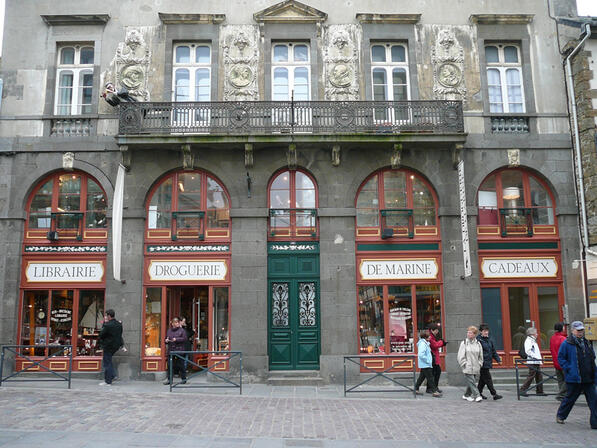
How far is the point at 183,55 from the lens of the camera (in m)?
15.8

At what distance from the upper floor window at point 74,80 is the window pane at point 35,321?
542cm

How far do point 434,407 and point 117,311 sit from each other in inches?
341

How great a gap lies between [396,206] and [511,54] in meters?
6.04

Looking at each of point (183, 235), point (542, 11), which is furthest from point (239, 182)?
point (542, 11)

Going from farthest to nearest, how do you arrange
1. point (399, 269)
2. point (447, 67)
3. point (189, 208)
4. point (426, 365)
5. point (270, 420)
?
point (447, 67) → point (189, 208) → point (399, 269) → point (426, 365) → point (270, 420)

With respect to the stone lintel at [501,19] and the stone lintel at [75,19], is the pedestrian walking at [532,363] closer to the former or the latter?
the stone lintel at [501,19]

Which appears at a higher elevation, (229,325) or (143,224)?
(143,224)

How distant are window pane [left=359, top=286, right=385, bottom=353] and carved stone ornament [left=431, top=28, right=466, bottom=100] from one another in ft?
19.8

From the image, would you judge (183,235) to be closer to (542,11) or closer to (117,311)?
(117,311)

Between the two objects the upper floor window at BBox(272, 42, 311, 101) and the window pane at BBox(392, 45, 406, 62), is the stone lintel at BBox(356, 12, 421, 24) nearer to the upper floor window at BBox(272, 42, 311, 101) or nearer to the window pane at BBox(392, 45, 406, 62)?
the window pane at BBox(392, 45, 406, 62)

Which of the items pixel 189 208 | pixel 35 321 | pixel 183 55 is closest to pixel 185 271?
pixel 189 208

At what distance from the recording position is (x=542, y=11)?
16062mm

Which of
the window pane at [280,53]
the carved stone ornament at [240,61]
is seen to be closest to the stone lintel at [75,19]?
the carved stone ornament at [240,61]

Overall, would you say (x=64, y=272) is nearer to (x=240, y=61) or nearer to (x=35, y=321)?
(x=35, y=321)
